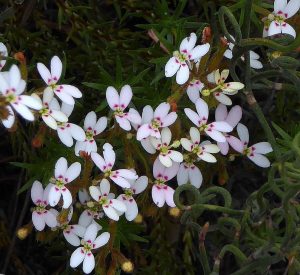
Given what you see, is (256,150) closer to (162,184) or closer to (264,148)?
(264,148)

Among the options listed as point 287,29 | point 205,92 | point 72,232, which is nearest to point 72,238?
point 72,232

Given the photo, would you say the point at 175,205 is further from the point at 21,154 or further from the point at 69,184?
the point at 21,154

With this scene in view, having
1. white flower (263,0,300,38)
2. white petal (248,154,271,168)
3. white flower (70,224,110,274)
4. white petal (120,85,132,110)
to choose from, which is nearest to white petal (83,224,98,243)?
white flower (70,224,110,274)

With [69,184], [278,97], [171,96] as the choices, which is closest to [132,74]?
[171,96]

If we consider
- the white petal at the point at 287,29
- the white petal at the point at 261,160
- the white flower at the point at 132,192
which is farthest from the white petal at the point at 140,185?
the white petal at the point at 287,29

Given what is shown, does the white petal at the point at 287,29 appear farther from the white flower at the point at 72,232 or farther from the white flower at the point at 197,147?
the white flower at the point at 72,232

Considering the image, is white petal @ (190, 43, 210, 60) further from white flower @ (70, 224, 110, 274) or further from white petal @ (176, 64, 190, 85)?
white flower @ (70, 224, 110, 274)
